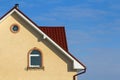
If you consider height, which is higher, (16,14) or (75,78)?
(16,14)

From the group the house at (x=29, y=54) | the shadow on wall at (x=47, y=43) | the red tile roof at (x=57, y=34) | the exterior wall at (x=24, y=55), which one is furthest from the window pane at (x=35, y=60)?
the red tile roof at (x=57, y=34)

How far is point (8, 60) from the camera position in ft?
170

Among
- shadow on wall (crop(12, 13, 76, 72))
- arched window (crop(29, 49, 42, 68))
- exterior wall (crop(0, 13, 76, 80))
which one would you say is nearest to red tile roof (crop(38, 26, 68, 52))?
shadow on wall (crop(12, 13, 76, 72))

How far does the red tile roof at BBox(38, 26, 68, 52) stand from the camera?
53625mm

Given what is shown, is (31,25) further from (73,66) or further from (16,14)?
(73,66)

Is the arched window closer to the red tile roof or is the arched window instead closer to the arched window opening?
the arched window opening

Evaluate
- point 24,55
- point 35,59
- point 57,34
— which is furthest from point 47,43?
point 57,34

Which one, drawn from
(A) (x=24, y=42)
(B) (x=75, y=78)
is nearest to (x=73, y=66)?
(B) (x=75, y=78)

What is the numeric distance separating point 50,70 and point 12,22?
496cm

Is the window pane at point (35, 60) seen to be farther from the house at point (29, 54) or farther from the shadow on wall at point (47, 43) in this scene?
the shadow on wall at point (47, 43)

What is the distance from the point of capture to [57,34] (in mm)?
55188

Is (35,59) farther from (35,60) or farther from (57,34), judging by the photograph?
(57,34)

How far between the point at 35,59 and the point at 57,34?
3.78 meters

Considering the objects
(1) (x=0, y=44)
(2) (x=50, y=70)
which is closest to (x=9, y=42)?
(1) (x=0, y=44)
